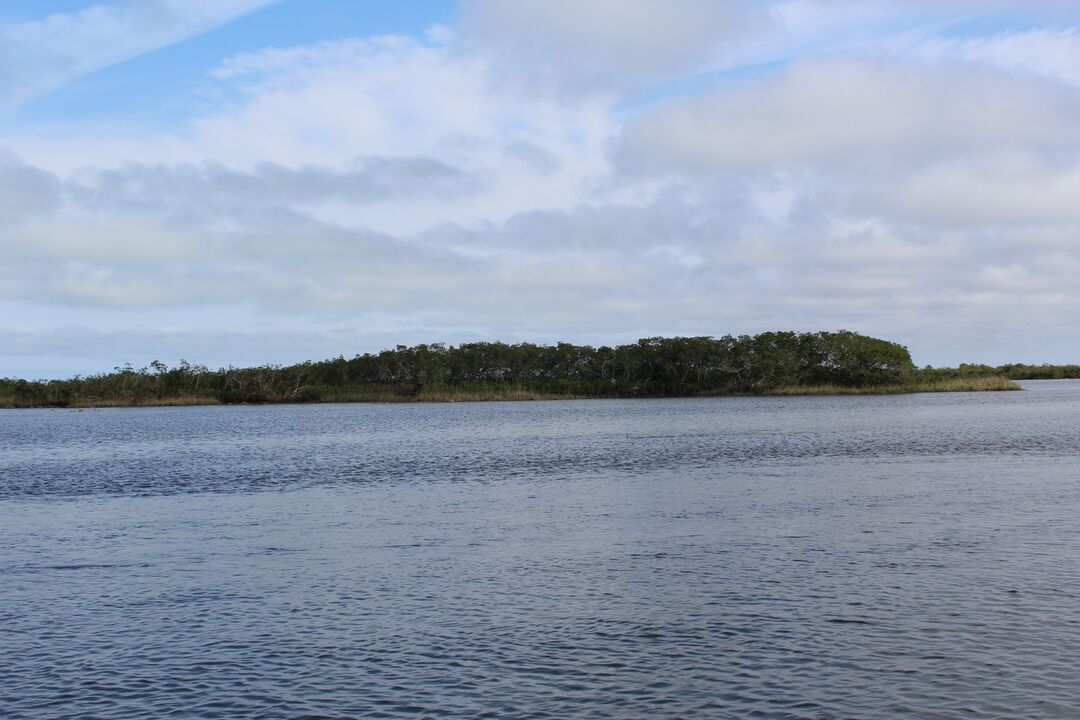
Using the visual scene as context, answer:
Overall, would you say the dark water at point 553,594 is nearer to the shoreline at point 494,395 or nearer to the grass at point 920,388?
the grass at point 920,388

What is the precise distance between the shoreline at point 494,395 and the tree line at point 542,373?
631 millimetres

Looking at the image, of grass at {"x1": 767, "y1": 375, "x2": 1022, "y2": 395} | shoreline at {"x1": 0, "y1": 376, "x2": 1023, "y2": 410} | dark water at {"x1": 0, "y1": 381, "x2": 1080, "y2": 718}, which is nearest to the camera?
dark water at {"x1": 0, "y1": 381, "x2": 1080, "y2": 718}

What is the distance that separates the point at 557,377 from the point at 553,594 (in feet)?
548

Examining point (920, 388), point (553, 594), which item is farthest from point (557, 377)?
point (553, 594)

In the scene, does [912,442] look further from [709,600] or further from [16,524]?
[16,524]

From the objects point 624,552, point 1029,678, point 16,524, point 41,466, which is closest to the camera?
point 1029,678

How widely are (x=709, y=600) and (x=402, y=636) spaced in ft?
21.0

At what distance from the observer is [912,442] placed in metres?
60.3

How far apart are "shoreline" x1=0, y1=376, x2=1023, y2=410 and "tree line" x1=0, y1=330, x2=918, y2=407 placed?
2.07 ft

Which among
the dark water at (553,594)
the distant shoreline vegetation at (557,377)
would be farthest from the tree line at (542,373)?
the dark water at (553,594)

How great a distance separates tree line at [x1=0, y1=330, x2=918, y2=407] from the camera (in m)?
168

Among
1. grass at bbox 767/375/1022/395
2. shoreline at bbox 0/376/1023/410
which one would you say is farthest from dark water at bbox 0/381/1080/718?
shoreline at bbox 0/376/1023/410

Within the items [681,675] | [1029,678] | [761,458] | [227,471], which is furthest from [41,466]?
[1029,678]

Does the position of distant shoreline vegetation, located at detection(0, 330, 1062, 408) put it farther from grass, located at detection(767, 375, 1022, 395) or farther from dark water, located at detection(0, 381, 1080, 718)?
dark water, located at detection(0, 381, 1080, 718)
